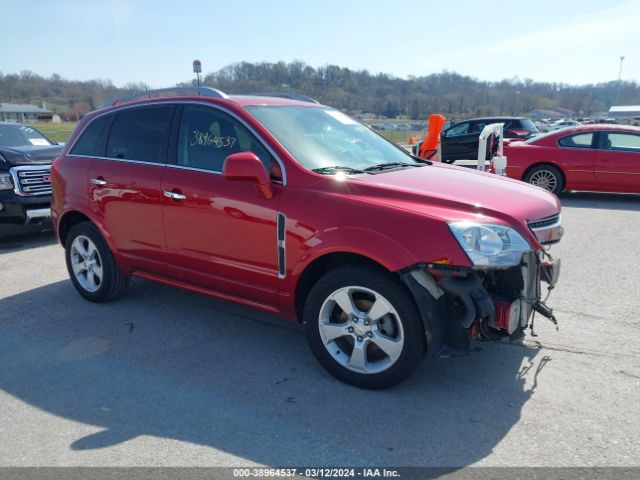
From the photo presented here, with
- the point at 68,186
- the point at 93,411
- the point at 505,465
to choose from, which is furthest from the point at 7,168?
the point at 505,465

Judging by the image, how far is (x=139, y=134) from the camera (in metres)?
4.73

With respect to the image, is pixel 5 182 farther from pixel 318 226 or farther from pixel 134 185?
pixel 318 226

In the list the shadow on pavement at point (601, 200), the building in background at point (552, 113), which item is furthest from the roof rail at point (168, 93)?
the building in background at point (552, 113)

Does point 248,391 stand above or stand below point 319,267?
below

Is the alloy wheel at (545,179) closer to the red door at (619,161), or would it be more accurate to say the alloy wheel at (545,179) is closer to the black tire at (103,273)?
the red door at (619,161)

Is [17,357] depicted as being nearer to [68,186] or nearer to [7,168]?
[68,186]

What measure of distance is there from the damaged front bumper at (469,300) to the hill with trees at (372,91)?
11008mm

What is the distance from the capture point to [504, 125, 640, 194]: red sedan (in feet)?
33.7

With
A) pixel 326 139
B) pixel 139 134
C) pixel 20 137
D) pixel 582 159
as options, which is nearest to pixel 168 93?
pixel 139 134

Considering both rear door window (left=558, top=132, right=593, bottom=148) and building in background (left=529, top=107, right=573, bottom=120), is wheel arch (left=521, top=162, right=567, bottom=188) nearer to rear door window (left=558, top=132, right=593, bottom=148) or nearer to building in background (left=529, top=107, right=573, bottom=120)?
rear door window (left=558, top=132, right=593, bottom=148)

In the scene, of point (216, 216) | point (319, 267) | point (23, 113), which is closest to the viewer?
point (319, 267)

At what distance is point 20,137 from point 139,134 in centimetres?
587

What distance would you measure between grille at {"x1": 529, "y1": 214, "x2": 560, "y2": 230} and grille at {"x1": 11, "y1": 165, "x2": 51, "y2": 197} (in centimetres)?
704

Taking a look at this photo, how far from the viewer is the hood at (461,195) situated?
3.24 m
